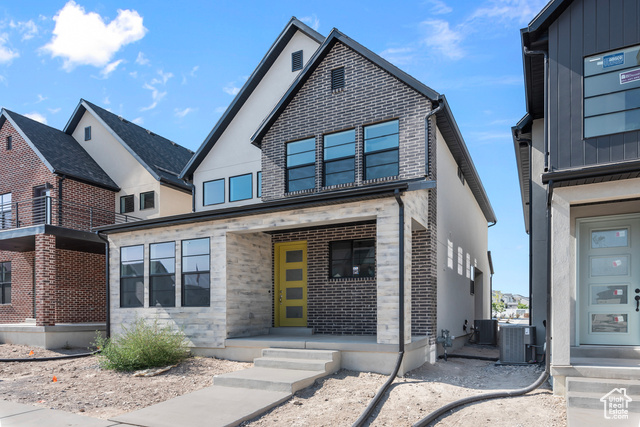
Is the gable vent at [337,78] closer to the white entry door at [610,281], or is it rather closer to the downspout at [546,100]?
the downspout at [546,100]

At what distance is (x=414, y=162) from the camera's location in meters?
11.0

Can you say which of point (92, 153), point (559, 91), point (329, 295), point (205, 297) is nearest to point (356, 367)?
point (329, 295)

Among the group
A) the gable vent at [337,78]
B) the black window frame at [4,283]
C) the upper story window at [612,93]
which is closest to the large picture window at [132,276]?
the gable vent at [337,78]

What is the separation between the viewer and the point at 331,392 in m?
7.75

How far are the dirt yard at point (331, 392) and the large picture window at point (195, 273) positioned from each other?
58.8 inches

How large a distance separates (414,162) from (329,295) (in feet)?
12.9

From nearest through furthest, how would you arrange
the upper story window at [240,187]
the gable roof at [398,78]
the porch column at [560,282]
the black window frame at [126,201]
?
the porch column at [560,282] < the gable roof at [398,78] < the upper story window at [240,187] < the black window frame at [126,201]

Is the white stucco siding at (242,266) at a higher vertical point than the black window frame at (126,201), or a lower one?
lower

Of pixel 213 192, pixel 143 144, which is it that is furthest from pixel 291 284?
pixel 143 144

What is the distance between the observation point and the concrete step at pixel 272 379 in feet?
25.2

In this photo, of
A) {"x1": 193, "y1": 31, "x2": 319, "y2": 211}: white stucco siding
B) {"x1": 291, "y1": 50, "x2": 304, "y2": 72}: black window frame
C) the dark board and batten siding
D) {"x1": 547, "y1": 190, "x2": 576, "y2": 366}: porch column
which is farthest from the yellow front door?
the dark board and batten siding

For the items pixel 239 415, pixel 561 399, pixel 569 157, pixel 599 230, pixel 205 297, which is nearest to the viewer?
pixel 239 415

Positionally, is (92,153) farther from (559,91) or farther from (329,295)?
(559,91)

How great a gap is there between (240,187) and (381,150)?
5.70 meters
